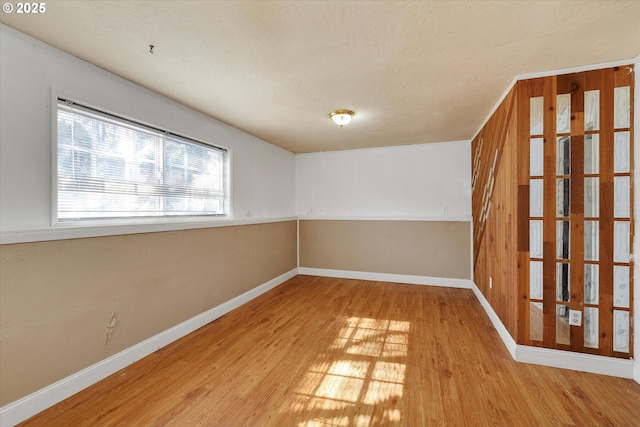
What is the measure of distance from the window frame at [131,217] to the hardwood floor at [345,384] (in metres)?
1.21

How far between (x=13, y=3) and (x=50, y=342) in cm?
204

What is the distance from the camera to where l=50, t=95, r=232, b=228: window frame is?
71.6 inches

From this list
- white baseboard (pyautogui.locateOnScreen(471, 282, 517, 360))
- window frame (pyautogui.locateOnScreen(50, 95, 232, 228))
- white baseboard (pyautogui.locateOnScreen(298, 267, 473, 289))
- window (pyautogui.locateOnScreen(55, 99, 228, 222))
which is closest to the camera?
window frame (pyautogui.locateOnScreen(50, 95, 232, 228))

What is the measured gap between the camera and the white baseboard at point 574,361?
2.03m

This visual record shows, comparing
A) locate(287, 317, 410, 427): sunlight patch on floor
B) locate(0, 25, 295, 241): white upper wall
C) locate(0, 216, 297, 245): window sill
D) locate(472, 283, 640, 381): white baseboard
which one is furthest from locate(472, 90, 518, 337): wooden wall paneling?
locate(0, 25, 295, 241): white upper wall

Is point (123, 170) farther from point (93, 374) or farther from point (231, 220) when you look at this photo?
point (93, 374)

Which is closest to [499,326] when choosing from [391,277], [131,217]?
[391,277]

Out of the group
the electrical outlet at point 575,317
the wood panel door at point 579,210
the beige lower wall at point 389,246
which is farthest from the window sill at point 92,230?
the electrical outlet at point 575,317

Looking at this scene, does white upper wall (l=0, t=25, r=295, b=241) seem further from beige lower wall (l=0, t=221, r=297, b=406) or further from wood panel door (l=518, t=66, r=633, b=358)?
wood panel door (l=518, t=66, r=633, b=358)

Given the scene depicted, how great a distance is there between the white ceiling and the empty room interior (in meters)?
0.02

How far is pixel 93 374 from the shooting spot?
6.50 feet

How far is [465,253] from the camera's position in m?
4.30

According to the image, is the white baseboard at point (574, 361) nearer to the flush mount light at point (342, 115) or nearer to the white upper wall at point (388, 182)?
the white upper wall at point (388, 182)

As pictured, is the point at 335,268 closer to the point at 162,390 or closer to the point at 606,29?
the point at 162,390
